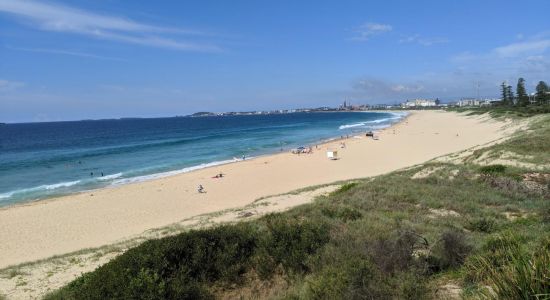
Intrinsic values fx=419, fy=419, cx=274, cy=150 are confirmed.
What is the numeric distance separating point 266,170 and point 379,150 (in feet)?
46.0

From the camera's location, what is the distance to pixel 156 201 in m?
23.2

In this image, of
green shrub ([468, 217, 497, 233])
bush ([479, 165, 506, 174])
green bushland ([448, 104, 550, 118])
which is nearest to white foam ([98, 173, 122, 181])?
bush ([479, 165, 506, 174])

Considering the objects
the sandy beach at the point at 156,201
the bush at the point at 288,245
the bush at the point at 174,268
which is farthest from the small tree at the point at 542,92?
the bush at the point at 174,268

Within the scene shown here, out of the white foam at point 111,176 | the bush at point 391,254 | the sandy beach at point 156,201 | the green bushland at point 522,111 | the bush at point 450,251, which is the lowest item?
the sandy beach at point 156,201

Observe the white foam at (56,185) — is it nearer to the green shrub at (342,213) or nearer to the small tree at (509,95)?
the green shrub at (342,213)

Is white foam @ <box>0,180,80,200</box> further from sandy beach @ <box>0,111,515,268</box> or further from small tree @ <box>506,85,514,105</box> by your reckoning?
small tree @ <box>506,85,514,105</box>

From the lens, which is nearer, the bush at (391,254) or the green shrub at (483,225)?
the bush at (391,254)

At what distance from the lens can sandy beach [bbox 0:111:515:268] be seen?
17.0 meters

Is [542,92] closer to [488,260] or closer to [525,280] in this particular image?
[488,260]

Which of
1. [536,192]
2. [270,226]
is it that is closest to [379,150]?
[536,192]

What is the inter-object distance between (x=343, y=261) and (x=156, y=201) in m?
19.1

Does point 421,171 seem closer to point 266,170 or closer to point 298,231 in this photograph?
point 298,231

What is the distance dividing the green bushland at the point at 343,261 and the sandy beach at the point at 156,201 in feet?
32.1

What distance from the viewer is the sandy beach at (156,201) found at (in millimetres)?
17014
